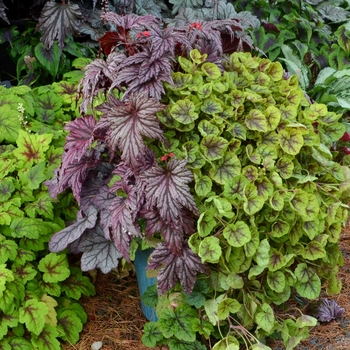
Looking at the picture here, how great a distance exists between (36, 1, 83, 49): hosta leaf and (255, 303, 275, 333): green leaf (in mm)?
1800

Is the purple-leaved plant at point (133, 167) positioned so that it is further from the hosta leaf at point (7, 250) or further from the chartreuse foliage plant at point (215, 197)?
the hosta leaf at point (7, 250)

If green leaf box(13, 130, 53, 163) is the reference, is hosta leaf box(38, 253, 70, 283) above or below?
below

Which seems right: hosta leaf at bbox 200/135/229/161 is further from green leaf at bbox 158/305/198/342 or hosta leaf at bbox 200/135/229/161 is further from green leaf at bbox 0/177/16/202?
green leaf at bbox 0/177/16/202

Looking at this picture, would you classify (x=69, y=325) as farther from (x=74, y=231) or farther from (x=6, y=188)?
(x=6, y=188)

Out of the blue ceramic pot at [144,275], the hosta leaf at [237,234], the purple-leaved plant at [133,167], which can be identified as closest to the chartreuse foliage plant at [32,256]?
the purple-leaved plant at [133,167]

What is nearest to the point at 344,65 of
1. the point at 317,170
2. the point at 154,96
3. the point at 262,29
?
the point at 262,29

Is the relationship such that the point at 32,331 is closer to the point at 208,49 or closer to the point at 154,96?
the point at 154,96

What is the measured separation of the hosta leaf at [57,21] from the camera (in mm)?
2895

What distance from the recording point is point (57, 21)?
2906mm

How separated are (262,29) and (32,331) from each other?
2.23 m

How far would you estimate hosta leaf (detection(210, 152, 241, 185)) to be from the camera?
70.1 inches

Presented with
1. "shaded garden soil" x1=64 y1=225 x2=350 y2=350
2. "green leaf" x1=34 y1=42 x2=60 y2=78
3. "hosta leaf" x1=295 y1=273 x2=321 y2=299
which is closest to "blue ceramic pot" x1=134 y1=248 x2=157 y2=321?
"shaded garden soil" x1=64 y1=225 x2=350 y2=350

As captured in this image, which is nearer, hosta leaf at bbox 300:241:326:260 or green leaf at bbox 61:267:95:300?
hosta leaf at bbox 300:241:326:260

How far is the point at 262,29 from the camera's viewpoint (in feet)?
10.8
